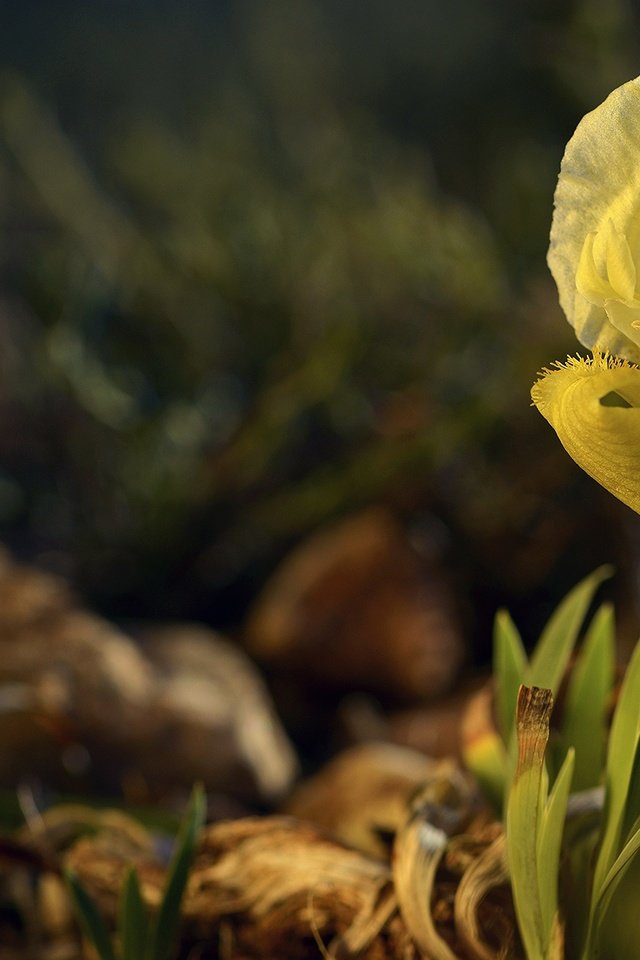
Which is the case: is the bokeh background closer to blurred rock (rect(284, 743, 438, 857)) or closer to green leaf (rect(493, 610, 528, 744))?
blurred rock (rect(284, 743, 438, 857))

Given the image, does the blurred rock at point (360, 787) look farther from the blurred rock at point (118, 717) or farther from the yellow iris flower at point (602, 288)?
the yellow iris flower at point (602, 288)

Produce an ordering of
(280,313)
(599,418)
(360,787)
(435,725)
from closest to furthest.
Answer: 1. (599,418)
2. (360,787)
3. (435,725)
4. (280,313)

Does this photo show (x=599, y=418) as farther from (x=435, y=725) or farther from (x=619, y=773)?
(x=435, y=725)

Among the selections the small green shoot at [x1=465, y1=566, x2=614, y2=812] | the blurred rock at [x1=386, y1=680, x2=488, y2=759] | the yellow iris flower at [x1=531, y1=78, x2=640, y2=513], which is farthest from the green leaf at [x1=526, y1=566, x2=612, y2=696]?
the blurred rock at [x1=386, y1=680, x2=488, y2=759]

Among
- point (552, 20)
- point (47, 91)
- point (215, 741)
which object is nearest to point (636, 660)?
point (215, 741)

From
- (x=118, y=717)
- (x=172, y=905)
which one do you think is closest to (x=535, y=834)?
(x=172, y=905)
